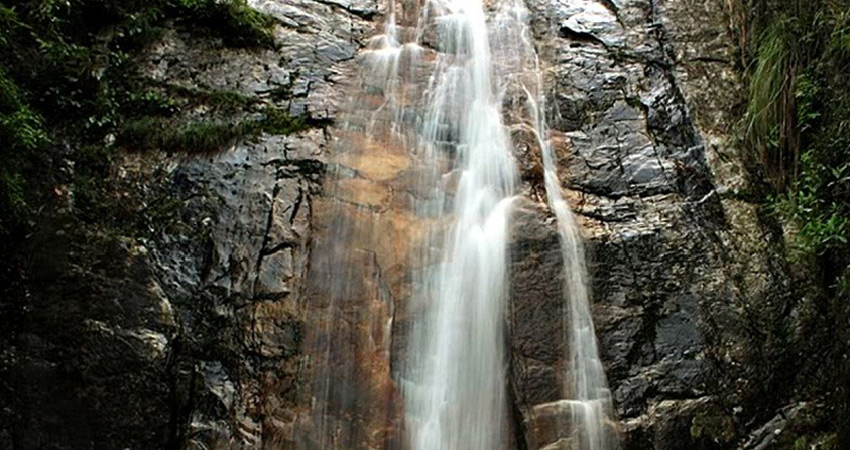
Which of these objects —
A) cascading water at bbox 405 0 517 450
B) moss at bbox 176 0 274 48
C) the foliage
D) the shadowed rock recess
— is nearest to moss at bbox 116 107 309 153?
the shadowed rock recess

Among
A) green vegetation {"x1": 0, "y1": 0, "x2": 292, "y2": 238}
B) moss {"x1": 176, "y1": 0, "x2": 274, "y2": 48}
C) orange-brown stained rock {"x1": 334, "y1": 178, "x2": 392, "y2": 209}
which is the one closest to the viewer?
green vegetation {"x1": 0, "y1": 0, "x2": 292, "y2": 238}

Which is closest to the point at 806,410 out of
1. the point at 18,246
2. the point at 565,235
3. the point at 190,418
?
the point at 565,235

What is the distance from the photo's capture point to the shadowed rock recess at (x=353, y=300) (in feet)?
15.8

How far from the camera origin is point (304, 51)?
6898mm

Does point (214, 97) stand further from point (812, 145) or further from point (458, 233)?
point (812, 145)

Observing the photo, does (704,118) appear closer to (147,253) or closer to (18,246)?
(147,253)

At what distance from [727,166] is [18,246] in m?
5.53

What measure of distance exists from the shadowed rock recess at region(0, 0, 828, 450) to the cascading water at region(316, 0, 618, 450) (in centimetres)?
8

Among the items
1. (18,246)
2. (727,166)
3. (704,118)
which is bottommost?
(18,246)

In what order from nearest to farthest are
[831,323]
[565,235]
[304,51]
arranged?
[831,323], [565,235], [304,51]

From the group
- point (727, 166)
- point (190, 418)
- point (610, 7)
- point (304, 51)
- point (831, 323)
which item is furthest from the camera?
point (610, 7)

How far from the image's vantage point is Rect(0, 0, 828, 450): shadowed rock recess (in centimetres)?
481

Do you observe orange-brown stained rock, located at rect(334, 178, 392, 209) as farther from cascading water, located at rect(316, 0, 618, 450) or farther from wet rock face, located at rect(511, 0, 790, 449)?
wet rock face, located at rect(511, 0, 790, 449)

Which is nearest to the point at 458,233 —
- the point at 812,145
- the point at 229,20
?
the point at 812,145
